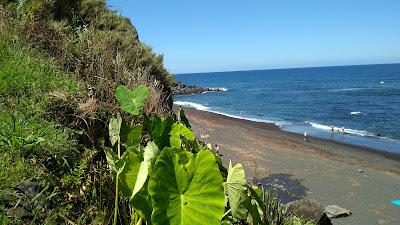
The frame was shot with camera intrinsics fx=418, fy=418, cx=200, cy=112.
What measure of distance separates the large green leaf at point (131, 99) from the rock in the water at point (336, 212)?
10.3 m

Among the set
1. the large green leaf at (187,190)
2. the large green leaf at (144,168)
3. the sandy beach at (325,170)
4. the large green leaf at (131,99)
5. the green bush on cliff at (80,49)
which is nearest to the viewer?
the large green leaf at (187,190)

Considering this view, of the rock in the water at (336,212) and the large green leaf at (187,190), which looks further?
the rock in the water at (336,212)

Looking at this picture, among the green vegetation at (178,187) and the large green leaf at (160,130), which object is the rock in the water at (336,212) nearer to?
the large green leaf at (160,130)

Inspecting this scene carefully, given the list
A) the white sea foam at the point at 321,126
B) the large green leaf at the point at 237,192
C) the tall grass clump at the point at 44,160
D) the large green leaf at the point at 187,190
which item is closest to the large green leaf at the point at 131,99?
the tall grass clump at the point at 44,160

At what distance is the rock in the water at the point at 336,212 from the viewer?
41.2ft

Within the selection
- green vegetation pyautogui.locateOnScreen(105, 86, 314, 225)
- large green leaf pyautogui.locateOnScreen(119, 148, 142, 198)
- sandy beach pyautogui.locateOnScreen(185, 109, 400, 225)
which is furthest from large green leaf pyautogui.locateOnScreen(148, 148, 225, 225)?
sandy beach pyautogui.locateOnScreen(185, 109, 400, 225)

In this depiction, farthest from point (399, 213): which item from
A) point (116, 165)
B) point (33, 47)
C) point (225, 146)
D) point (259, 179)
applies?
point (116, 165)

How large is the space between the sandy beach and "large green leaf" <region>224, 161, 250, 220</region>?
34.7 ft

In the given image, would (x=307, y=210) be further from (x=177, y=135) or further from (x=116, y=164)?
(x=116, y=164)

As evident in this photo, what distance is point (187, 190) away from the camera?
2111 millimetres

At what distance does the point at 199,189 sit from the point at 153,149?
583mm

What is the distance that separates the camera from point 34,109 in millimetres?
3693

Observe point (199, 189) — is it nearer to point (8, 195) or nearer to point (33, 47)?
point (8, 195)

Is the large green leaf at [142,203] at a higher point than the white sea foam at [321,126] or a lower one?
higher
